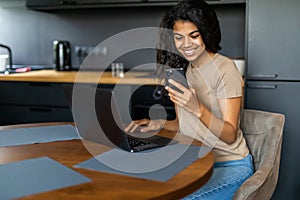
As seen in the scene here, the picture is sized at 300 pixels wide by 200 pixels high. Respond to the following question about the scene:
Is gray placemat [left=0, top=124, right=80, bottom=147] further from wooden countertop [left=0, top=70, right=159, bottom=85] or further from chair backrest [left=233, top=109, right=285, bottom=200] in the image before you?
wooden countertop [left=0, top=70, right=159, bottom=85]

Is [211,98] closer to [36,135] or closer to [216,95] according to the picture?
[216,95]

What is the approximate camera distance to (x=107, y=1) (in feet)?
11.2

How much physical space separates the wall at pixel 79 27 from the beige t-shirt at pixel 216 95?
65.9 inches

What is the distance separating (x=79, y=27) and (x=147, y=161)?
8.87 ft

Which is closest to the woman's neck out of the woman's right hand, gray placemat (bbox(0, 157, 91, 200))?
the woman's right hand

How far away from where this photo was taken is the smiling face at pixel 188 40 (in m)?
1.77

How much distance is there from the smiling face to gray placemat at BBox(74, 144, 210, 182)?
1.45 ft

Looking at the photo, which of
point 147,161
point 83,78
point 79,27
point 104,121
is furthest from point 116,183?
point 79,27

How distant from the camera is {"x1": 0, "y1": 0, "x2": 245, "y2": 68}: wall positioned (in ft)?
11.3

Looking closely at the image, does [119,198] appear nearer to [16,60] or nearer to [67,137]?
[67,137]

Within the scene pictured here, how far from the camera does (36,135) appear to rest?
5.85ft

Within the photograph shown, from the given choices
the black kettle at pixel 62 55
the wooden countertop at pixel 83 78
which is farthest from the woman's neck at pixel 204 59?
the black kettle at pixel 62 55

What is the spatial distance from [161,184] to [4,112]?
2.72 m

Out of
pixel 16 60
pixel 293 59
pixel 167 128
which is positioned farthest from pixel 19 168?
pixel 16 60
